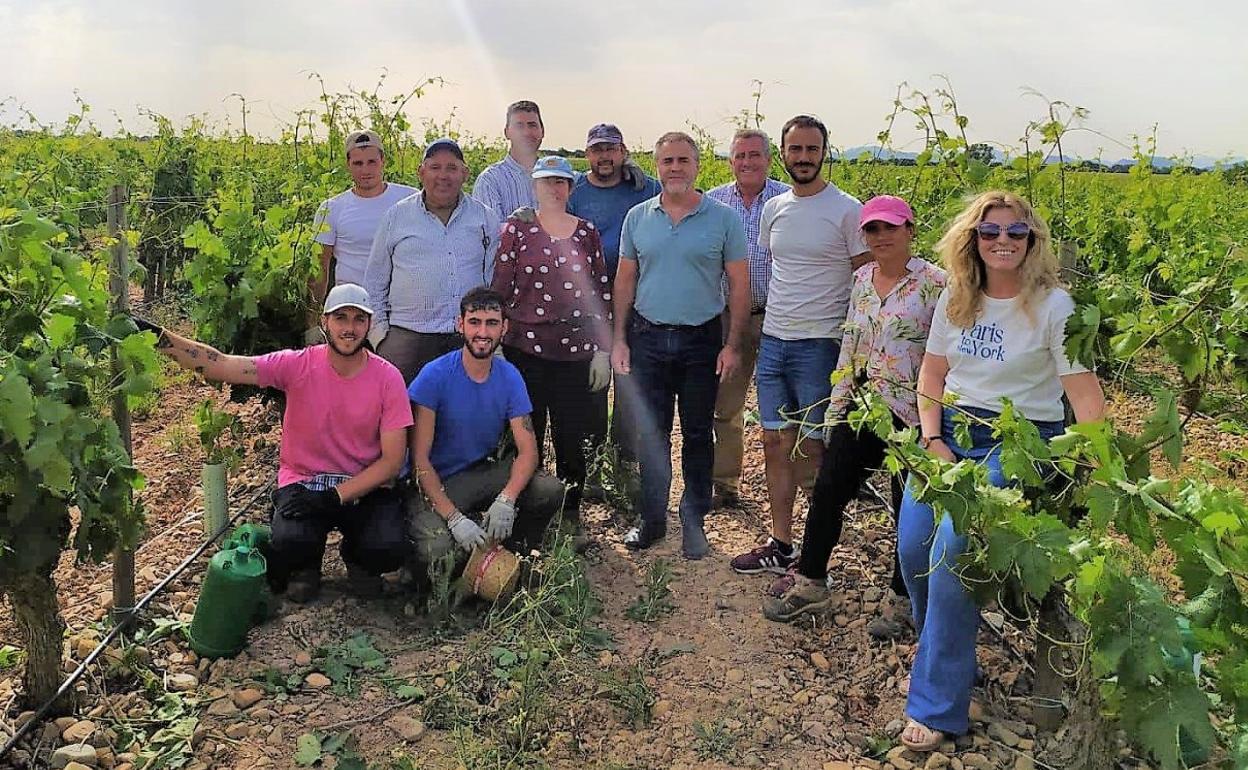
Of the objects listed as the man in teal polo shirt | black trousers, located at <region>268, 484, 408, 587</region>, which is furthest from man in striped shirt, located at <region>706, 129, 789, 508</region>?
black trousers, located at <region>268, 484, 408, 587</region>

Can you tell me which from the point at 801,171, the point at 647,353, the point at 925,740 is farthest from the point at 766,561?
the point at 801,171

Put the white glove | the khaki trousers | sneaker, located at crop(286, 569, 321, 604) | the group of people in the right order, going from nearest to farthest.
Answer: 1. the group of people
2. sneaker, located at crop(286, 569, 321, 604)
3. the white glove
4. the khaki trousers

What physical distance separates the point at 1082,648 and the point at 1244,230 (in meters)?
8.58

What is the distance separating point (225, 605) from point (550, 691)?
1138 mm

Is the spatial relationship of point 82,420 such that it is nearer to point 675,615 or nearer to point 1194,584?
point 675,615

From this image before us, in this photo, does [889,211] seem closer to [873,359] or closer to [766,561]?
[873,359]

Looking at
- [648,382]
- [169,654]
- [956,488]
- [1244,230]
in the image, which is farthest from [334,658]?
[1244,230]

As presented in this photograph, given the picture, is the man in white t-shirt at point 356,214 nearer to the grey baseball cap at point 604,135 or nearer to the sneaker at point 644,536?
the grey baseball cap at point 604,135

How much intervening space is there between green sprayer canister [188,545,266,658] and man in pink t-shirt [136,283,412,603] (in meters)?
0.28

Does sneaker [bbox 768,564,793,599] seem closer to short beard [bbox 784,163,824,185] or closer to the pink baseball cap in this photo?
the pink baseball cap

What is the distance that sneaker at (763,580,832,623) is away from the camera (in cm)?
356

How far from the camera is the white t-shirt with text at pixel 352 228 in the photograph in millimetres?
4402

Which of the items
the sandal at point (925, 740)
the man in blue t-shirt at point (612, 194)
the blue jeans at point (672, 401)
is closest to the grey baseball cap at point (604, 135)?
the man in blue t-shirt at point (612, 194)

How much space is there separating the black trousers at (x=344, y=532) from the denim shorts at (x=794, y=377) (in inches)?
60.7
